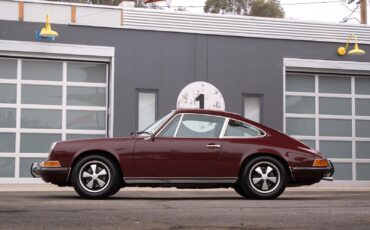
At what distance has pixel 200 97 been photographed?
18.4m

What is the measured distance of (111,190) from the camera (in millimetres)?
10422

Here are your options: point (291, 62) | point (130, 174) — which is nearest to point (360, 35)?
point (291, 62)

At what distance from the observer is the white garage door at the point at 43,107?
1727 centimetres

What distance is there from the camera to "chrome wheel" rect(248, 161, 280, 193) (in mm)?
10703

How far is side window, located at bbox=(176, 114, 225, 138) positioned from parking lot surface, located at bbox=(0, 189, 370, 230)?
4.00 ft

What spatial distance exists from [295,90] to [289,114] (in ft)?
2.41

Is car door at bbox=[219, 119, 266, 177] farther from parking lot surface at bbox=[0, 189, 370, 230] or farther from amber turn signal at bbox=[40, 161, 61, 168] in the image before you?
amber turn signal at bbox=[40, 161, 61, 168]

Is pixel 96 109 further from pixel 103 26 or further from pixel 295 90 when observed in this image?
pixel 295 90

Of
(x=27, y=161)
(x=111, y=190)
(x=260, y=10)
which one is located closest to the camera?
(x=111, y=190)

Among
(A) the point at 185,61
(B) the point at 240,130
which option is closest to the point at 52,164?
(B) the point at 240,130

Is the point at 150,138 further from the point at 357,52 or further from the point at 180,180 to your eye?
the point at 357,52

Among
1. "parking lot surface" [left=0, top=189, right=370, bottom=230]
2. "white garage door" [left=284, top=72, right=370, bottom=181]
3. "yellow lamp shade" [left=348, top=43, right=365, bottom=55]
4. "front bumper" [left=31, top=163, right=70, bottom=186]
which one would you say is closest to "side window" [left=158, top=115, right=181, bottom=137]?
"parking lot surface" [left=0, top=189, right=370, bottom=230]

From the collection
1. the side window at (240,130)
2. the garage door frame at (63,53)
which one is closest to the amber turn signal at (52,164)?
the side window at (240,130)

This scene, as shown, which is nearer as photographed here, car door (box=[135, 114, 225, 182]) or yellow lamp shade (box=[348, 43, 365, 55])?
car door (box=[135, 114, 225, 182])
